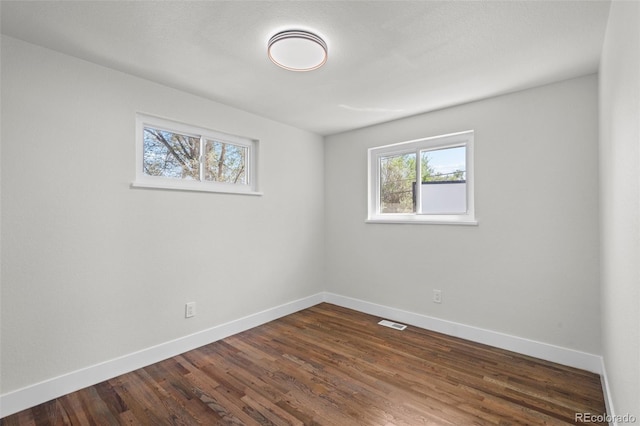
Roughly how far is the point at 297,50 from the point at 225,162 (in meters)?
1.58

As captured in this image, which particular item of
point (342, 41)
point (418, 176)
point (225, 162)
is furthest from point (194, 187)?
point (418, 176)

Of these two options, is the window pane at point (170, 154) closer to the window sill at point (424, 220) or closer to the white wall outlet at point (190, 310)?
the white wall outlet at point (190, 310)

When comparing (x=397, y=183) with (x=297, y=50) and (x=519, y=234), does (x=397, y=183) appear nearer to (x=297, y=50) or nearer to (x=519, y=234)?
(x=519, y=234)

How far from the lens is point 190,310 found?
2.74 metres

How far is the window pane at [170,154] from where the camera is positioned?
259 centimetres

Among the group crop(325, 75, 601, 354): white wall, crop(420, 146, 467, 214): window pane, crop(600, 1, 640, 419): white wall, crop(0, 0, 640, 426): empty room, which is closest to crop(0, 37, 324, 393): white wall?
crop(0, 0, 640, 426): empty room

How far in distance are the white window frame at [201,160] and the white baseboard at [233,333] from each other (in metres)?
1.35

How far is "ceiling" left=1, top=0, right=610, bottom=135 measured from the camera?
1622 millimetres

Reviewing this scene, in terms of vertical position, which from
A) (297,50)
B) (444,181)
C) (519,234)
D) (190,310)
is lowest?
(190,310)

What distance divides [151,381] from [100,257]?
0.99m

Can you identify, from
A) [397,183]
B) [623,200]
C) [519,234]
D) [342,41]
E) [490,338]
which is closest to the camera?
[623,200]

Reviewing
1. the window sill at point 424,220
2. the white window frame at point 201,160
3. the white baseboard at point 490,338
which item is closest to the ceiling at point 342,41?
the white window frame at point 201,160

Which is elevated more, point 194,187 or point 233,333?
point 194,187

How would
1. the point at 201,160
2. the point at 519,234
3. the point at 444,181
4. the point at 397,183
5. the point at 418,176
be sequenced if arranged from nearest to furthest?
the point at 519,234 → the point at 201,160 → the point at 444,181 → the point at 418,176 → the point at 397,183
